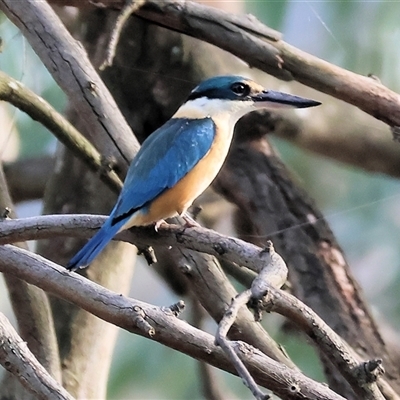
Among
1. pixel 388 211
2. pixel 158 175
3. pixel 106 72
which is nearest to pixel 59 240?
pixel 106 72

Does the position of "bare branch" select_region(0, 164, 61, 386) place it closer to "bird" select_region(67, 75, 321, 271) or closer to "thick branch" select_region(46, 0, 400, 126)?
"bird" select_region(67, 75, 321, 271)

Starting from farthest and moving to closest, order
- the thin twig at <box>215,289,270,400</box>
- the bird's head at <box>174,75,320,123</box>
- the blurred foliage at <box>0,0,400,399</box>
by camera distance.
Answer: the blurred foliage at <box>0,0,400,399</box>
the bird's head at <box>174,75,320,123</box>
the thin twig at <box>215,289,270,400</box>

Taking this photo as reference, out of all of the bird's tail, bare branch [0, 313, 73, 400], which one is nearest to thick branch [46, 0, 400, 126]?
the bird's tail

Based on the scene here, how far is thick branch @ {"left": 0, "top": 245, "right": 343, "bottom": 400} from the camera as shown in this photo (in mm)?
706

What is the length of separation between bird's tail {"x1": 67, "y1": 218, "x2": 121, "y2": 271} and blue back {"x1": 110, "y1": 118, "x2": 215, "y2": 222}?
4 centimetres

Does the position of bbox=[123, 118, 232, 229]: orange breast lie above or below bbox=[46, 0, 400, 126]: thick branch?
below

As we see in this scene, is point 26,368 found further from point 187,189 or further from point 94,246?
point 187,189

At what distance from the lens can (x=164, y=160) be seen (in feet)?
3.34

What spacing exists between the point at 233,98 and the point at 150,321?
1.47ft

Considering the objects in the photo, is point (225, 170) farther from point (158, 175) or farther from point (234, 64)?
point (158, 175)

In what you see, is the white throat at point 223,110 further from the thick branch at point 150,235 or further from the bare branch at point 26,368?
the bare branch at point 26,368

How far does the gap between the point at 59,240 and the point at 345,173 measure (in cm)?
58

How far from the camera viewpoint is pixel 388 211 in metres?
1.34

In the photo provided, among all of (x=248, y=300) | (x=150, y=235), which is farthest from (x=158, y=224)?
(x=248, y=300)
